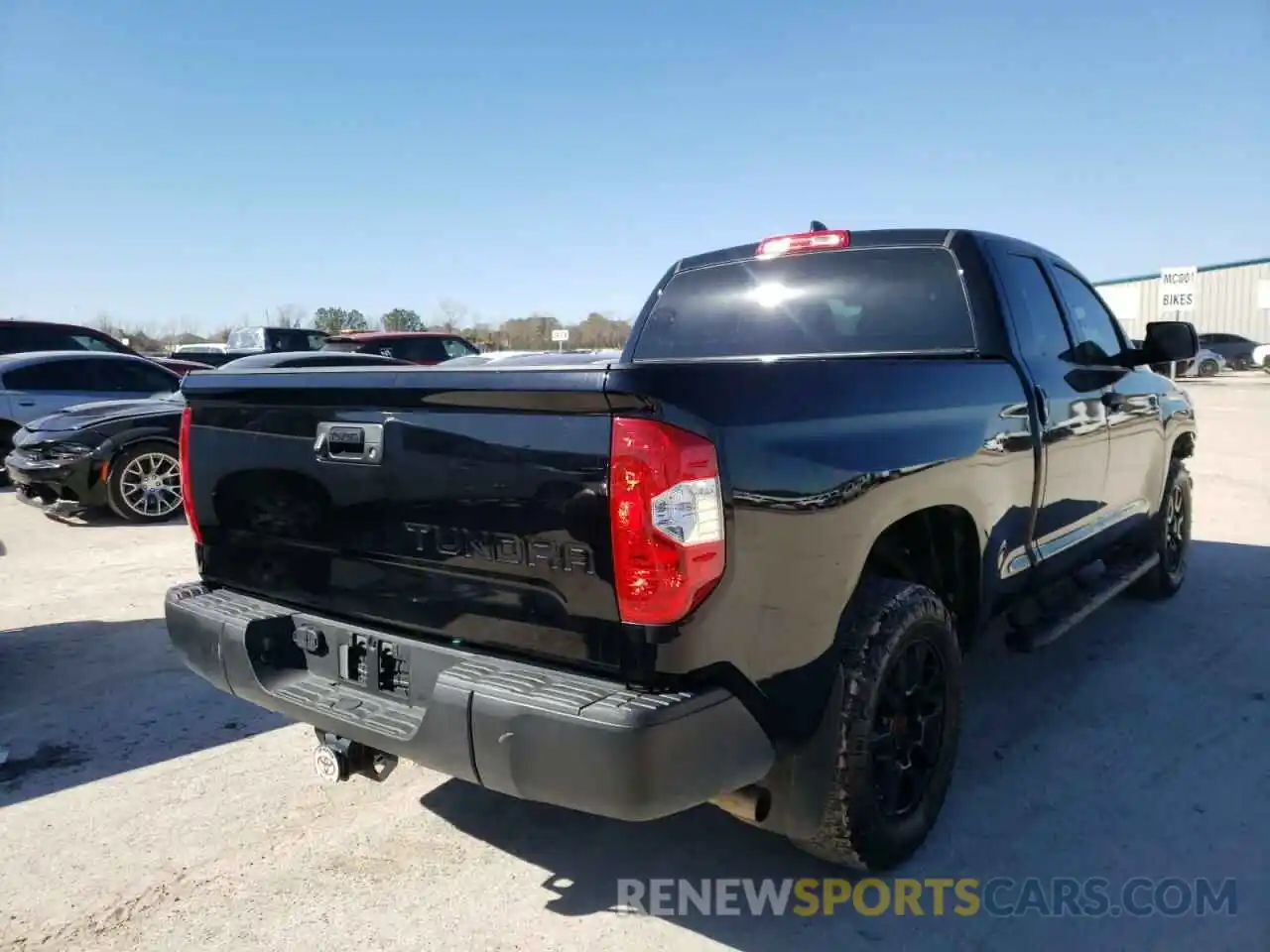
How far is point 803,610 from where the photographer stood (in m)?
2.22

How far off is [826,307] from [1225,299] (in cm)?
4885

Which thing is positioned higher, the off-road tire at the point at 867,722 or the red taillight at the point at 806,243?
the red taillight at the point at 806,243

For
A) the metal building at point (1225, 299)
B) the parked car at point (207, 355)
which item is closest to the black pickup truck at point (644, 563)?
the parked car at point (207, 355)

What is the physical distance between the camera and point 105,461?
782 cm

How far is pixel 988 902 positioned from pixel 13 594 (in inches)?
235

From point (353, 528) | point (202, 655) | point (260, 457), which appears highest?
point (260, 457)

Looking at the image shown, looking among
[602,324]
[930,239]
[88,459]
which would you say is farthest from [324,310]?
[930,239]

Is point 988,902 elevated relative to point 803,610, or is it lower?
lower

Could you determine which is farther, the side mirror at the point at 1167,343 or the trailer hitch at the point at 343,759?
the side mirror at the point at 1167,343

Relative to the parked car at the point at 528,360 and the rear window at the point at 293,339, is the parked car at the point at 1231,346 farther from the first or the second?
the parked car at the point at 528,360

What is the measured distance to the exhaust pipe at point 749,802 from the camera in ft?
7.68

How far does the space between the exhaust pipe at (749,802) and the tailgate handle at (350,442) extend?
128cm

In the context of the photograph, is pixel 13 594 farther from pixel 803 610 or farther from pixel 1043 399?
pixel 1043 399

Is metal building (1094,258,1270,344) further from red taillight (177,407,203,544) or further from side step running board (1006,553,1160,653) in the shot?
red taillight (177,407,203,544)
